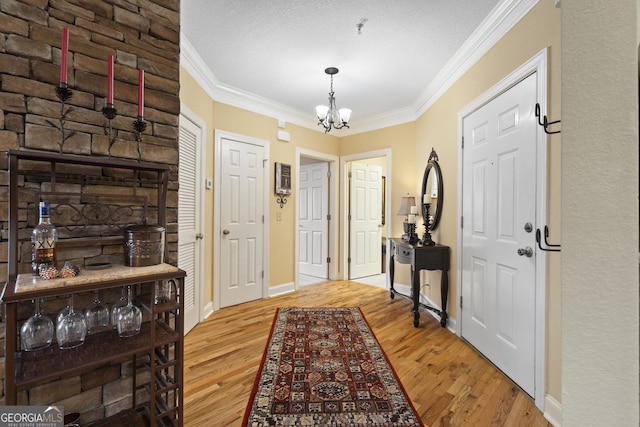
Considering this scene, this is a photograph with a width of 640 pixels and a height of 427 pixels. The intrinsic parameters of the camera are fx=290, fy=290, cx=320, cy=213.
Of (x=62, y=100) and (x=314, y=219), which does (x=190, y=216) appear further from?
(x=314, y=219)

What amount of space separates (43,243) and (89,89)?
0.67 meters

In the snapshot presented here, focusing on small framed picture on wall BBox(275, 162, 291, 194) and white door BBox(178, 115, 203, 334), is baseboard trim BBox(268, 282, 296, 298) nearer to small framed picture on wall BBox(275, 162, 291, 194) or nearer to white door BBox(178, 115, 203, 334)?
white door BBox(178, 115, 203, 334)

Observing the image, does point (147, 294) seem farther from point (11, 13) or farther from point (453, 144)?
point (453, 144)

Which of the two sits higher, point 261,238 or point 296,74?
point 296,74

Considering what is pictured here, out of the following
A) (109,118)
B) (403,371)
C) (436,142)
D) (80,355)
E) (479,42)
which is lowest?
(403,371)

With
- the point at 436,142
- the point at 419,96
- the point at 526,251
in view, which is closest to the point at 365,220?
the point at 436,142

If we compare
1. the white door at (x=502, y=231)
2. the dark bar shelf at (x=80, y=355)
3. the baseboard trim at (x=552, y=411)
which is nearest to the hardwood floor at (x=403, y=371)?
the baseboard trim at (x=552, y=411)

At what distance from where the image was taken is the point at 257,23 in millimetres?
2223

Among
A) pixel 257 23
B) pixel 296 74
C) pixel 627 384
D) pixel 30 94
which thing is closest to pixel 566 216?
pixel 627 384

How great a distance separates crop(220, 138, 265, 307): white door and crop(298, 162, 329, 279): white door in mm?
1294

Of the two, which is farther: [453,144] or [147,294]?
[453,144]

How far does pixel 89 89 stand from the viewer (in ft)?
4.09

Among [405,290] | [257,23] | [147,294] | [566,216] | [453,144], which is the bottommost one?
[405,290]

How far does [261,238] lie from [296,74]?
2.01m
